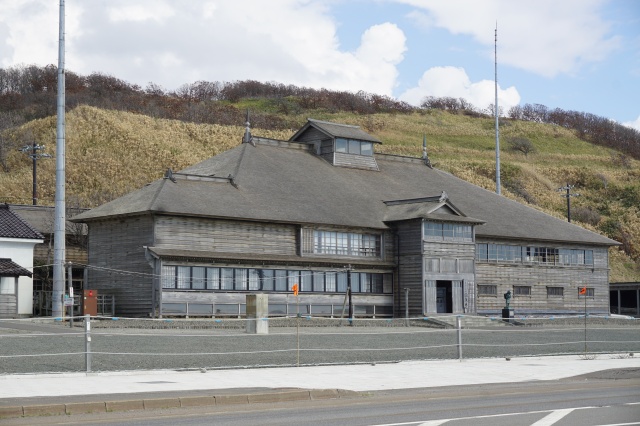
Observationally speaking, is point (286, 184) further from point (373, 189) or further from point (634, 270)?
point (634, 270)

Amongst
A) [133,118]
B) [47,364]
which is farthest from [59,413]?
[133,118]

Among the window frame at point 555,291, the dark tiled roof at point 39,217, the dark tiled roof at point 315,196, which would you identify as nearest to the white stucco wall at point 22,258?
the dark tiled roof at point 315,196

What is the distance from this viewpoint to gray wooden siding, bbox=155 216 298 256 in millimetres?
49312

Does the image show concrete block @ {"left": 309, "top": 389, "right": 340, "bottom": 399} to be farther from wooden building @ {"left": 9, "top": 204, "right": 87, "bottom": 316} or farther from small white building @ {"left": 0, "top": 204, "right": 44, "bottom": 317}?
wooden building @ {"left": 9, "top": 204, "right": 87, "bottom": 316}

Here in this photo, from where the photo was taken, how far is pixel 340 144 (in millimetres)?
65562

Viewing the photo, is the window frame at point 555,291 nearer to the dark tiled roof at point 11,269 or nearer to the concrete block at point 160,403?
the dark tiled roof at point 11,269

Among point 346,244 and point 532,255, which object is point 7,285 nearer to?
point 346,244

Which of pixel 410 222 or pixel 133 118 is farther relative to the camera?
pixel 133 118

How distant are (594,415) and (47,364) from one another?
14.5 metres

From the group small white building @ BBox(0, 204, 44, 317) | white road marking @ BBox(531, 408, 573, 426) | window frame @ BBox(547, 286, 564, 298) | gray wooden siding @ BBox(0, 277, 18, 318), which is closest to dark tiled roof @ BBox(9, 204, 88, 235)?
small white building @ BBox(0, 204, 44, 317)

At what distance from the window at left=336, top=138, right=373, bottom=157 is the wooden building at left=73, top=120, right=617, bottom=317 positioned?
0.07 meters

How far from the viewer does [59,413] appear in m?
15.7

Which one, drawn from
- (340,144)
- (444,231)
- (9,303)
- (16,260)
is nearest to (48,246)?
(16,260)

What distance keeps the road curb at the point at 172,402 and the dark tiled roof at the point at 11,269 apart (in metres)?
31.8
